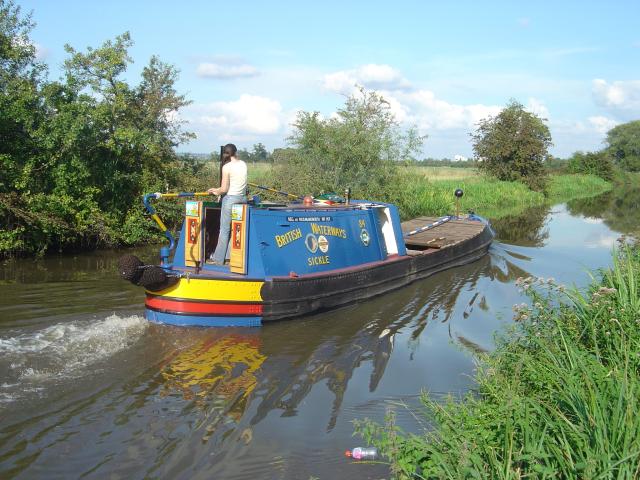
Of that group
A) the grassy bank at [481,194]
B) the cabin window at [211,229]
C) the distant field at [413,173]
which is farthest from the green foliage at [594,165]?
the cabin window at [211,229]

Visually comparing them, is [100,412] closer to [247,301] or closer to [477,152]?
[247,301]

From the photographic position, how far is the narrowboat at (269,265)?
318 inches

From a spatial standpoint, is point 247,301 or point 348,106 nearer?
point 247,301

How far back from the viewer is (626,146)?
3142 inches

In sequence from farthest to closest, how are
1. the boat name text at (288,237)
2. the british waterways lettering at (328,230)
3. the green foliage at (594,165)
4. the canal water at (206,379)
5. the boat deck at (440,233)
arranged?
the green foliage at (594,165), the boat deck at (440,233), the british waterways lettering at (328,230), the boat name text at (288,237), the canal water at (206,379)

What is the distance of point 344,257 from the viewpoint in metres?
10.4

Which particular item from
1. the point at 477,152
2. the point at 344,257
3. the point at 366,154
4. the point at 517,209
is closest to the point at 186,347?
the point at 344,257

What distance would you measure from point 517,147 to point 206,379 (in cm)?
3404

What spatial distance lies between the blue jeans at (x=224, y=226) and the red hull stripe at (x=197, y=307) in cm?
103

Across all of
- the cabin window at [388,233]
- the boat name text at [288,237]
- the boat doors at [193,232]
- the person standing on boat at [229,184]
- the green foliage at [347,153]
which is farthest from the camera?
the green foliage at [347,153]

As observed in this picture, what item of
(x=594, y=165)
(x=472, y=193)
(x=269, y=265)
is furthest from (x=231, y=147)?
(x=594, y=165)

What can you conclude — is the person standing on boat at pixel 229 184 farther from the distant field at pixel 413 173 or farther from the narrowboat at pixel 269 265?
the distant field at pixel 413 173

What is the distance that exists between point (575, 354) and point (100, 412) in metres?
4.14

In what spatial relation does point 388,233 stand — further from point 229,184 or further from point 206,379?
point 206,379
